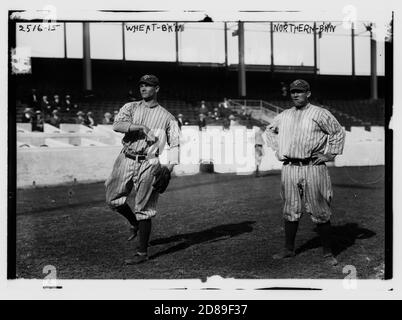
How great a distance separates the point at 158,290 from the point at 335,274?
1.37 meters

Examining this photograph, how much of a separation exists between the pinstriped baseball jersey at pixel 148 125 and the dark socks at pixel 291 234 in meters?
1.12

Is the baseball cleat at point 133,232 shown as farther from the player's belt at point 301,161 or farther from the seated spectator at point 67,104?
the seated spectator at point 67,104

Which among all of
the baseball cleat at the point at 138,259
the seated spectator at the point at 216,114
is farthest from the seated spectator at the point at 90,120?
the baseball cleat at the point at 138,259

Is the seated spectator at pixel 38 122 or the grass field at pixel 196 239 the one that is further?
the seated spectator at pixel 38 122

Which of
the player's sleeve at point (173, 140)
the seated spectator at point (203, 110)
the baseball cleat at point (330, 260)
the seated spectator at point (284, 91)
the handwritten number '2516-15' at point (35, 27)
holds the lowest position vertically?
the baseball cleat at point (330, 260)

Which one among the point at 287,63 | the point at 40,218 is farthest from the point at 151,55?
the point at 40,218

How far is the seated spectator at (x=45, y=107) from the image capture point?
18.1ft

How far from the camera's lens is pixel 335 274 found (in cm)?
366

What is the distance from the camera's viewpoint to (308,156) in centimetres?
365

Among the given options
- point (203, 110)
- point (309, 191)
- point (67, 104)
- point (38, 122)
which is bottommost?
point (309, 191)

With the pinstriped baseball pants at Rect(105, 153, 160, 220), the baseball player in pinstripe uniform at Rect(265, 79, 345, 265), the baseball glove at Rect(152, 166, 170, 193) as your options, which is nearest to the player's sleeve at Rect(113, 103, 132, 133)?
the pinstriped baseball pants at Rect(105, 153, 160, 220)

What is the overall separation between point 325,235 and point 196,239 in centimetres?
112

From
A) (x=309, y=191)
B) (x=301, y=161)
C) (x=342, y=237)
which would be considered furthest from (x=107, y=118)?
(x=342, y=237)

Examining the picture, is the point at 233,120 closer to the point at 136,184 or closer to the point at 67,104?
the point at 136,184
